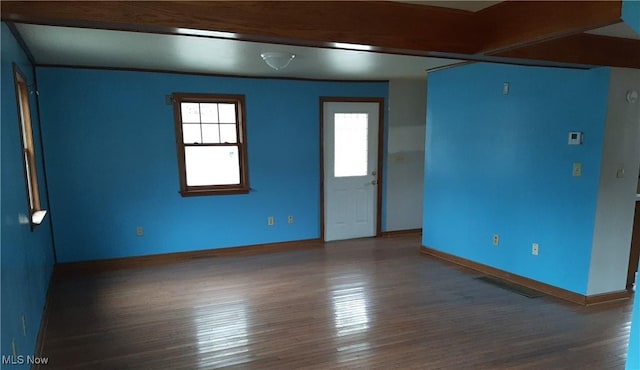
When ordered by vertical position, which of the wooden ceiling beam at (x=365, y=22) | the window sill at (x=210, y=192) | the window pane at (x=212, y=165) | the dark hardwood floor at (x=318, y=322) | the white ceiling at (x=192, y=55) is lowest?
the dark hardwood floor at (x=318, y=322)

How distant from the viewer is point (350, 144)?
5.54 metres

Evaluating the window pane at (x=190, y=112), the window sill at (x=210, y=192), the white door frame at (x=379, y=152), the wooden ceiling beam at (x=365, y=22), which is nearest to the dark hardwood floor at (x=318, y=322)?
the window sill at (x=210, y=192)

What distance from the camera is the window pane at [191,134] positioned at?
4699 mm

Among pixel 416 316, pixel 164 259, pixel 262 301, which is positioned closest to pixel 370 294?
pixel 416 316

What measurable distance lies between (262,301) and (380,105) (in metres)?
3.32

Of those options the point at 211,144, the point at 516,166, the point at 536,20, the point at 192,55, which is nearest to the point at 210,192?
the point at 211,144

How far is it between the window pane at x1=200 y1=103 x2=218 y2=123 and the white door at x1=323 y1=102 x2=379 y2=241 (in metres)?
1.47

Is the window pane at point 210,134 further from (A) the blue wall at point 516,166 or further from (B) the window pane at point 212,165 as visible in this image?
(A) the blue wall at point 516,166

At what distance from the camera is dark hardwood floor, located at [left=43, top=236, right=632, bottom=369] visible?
2.61m

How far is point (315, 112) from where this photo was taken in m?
5.31

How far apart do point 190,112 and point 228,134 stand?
525mm

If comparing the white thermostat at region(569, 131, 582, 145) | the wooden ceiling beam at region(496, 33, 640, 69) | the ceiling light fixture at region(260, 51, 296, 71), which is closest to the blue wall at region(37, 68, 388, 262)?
the ceiling light fixture at region(260, 51, 296, 71)

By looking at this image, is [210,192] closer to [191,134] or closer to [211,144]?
Answer: [211,144]

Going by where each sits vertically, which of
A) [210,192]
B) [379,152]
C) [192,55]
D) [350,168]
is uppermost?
[192,55]
